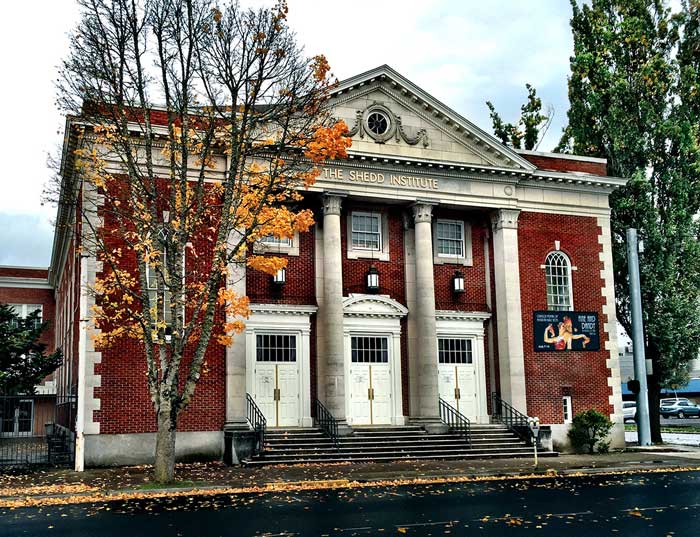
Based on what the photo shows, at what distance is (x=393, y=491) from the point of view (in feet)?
55.4

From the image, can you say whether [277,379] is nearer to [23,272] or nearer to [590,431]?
[590,431]

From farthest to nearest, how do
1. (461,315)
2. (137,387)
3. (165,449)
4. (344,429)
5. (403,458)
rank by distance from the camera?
1. (461,315)
2. (344,429)
3. (403,458)
4. (137,387)
5. (165,449)

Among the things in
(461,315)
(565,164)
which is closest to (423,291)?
(461,315)

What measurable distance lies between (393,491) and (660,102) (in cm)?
2214

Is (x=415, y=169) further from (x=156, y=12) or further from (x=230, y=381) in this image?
(x=156, y=12)

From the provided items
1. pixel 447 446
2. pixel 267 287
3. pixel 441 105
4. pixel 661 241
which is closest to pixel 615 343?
pixel 661 241

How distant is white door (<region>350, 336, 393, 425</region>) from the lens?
26078 millimetres

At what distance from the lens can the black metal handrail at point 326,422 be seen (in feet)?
77.6

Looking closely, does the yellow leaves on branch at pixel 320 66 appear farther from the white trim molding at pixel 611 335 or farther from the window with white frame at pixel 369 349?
the white trim molding at pixel 611 335

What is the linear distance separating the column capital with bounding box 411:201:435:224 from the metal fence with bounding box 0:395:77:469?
12287 mm

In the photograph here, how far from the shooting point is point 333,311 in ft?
81.7

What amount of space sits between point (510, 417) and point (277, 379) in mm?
7893

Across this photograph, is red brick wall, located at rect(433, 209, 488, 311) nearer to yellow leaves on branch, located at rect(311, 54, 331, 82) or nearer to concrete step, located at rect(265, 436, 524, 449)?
concrete step, located at rect(265, 436, 524, 449)

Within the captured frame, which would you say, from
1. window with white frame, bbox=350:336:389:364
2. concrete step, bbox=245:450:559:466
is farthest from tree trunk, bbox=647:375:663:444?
window with white frame, bbox=350:336:389:364
